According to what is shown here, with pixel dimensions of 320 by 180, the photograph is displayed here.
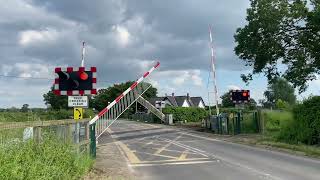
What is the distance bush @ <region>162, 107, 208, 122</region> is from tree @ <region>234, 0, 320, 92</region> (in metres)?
33.7

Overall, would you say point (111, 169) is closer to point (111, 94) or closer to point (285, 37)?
point (285, 37)

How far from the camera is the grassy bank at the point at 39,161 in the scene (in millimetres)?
8039

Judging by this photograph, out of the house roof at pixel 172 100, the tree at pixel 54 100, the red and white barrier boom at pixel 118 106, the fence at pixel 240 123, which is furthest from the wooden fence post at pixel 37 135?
the house roof at pixel 172 100

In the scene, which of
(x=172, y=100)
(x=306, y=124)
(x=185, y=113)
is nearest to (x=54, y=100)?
(x=172, y=100)

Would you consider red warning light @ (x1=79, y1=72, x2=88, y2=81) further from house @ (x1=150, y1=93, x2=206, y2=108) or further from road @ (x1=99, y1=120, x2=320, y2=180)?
house @ (x1=150, y1=93, x2=206, y2=108)

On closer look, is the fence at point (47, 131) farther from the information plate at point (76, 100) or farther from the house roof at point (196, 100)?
the house roof at point (196, 100)

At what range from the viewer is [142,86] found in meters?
38.2

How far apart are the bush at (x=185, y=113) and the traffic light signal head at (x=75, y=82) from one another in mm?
53729

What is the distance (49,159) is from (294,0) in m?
30.0

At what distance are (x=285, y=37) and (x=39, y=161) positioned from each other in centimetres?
3035

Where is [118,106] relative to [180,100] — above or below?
below

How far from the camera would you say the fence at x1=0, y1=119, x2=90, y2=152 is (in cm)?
868

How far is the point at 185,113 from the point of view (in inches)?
2923

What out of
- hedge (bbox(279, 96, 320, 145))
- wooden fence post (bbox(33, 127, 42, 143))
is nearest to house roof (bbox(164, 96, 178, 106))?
hedge (bbox(279, 96, 320, 145))
